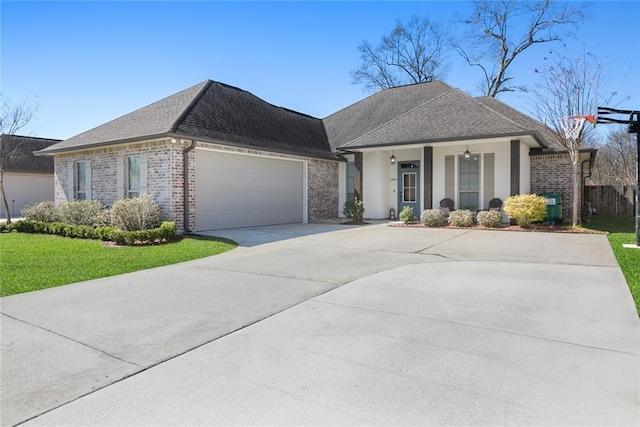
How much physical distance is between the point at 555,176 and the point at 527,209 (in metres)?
3.79

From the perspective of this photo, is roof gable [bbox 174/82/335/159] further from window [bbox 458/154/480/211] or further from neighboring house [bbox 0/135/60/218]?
neighboring house [bbox 0/135/60/218]

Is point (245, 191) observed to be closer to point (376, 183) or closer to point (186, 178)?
point (186, 178)

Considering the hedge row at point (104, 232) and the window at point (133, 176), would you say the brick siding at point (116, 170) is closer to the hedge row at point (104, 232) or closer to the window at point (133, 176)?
the window at point (133, 176)

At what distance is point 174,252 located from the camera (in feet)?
29.8

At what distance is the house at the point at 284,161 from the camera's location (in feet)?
41.5

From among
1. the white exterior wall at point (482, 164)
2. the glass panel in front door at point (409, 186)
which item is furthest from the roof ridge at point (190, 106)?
the white exterior wall at point (482, 164)

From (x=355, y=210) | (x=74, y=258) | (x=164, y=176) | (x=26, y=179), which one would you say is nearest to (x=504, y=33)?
(x=355, y=210)

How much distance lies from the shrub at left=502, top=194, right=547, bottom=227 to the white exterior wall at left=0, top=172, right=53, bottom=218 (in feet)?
86.6

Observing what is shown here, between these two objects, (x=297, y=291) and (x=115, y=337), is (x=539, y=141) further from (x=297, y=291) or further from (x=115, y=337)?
(x=115, y=337)

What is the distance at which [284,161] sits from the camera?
54.0 feet

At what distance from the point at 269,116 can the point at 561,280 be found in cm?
1420

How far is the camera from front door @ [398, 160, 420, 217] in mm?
17312

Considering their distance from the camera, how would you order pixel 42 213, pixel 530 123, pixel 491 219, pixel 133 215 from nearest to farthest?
pixel 133 215 < pixel 491 219 < pixel 42 213 < pixel 530 123

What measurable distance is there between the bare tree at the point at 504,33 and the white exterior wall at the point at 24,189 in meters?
31.7
